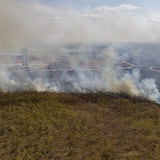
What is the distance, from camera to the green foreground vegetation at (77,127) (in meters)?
28.4

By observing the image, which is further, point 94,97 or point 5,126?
point 94,97

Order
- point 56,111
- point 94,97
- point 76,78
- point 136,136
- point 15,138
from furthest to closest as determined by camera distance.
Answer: point 76,78, point 94,97, point 56,111, point 136,136, point 15,138

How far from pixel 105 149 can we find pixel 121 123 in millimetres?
8700

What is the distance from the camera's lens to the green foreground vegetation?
28.4 m

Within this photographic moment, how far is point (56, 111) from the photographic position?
40.0m

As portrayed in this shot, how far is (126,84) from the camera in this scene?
59.2 meters

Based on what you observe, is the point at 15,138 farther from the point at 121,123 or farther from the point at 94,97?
Answer: the point at 94,97

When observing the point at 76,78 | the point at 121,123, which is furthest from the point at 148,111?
the point at 76,78

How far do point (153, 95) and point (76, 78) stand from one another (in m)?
20.3

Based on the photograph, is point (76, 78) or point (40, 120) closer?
point (40, 120)

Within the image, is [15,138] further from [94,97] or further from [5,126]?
[94,97]

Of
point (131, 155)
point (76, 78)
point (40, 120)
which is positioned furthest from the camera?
point (76, 78)

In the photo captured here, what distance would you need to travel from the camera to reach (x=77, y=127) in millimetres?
34781

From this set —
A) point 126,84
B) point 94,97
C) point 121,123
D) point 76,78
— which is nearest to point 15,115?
point 121,123
